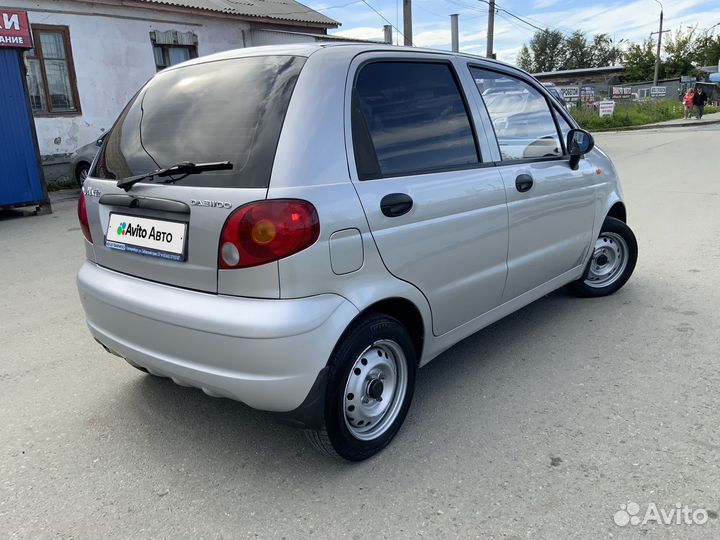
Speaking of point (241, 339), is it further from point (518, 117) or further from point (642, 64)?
point (642, 64)

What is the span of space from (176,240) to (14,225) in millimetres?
8258

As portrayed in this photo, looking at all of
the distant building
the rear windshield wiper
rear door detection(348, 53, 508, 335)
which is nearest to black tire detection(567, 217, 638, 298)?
rear door detection(348, 53, 508, 335)

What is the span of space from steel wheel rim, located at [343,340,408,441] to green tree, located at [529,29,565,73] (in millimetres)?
98759

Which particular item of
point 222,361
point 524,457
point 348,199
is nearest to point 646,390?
point 524,457

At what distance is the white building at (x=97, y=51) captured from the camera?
44.1 ft

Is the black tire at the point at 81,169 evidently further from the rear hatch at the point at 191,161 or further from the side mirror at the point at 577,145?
the side mirror at the point at 577,145

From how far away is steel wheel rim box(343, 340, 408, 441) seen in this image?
2557 mm

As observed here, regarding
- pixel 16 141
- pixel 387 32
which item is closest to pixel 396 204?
pixel 16 141

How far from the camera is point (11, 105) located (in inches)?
378

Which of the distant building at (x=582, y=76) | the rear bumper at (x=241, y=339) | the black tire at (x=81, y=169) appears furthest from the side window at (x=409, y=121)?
the distant building at (x=582, y=76)

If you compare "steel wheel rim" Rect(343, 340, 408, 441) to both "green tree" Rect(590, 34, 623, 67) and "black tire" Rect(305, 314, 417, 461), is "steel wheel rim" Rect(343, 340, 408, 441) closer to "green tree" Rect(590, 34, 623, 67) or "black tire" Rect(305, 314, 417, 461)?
"black tire" Rect(305, 314, 417, 461)

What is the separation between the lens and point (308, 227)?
7.29 ft

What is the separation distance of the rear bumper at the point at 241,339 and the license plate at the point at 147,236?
0.51ft

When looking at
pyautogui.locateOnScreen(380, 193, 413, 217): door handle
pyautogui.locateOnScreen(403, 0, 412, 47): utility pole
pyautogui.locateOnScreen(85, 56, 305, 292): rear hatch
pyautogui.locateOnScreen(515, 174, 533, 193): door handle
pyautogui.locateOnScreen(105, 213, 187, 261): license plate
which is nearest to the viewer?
pyautogui.locateOnScreen(85, 56, 305, 292): rear hatch
